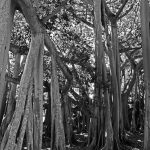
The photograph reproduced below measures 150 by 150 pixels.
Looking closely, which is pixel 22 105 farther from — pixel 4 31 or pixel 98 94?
pixel 98 94

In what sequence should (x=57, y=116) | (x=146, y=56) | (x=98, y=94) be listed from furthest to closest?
(x=98, y=94)
(x=57, y=116)
(x=146, y=56)

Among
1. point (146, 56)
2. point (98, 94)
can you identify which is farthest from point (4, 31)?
point (98, 94)

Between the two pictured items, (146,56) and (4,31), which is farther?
(146,56)

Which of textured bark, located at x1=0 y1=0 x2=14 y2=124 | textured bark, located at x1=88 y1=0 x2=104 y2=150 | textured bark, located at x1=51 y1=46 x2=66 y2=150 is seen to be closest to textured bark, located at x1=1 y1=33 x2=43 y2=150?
textured bark, located at x1=0 y1=0 x2=14 y2=124

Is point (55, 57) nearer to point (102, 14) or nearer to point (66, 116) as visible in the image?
point (102, 14)

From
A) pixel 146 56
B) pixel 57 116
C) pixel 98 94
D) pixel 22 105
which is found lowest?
pixel 57 116

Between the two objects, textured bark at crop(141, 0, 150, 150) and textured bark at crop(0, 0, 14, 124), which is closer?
textured bark at crop(0, 0, 14, 124)

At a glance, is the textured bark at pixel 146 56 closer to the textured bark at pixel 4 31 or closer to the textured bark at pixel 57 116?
the textured bark at pixel 57 116

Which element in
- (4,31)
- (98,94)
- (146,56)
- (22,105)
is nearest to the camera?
(4,31)

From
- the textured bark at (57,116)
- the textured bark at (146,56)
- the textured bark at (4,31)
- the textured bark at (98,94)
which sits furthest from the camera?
the textured bark at (98,94)

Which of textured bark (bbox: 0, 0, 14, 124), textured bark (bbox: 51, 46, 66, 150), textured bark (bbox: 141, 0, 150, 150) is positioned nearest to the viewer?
textured bark (bbox: 0, 0, 14, 124)

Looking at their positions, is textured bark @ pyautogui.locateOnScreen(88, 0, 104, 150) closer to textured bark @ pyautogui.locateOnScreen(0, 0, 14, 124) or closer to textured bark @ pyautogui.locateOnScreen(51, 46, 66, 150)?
textured bark @ pyautogui.locateOnScreen(51, 46, 66, 150)

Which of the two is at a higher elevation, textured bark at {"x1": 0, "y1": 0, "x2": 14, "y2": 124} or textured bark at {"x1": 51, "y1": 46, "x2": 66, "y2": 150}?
textured bark at {"x1": 0, "y1": 0, "x2": 14, "y2": 124}

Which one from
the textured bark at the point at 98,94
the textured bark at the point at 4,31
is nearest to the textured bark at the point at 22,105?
the textured bark at the point at 4,31
